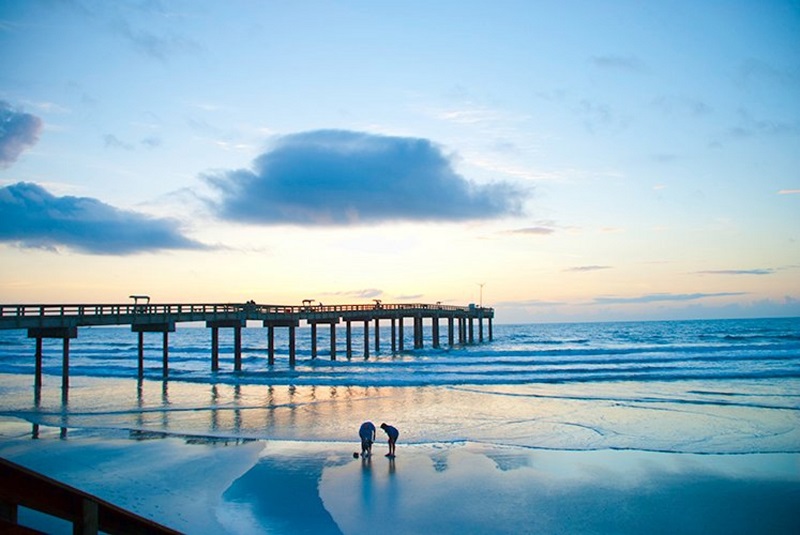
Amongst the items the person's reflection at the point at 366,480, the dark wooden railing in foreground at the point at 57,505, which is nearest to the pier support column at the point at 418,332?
the person's reflection at the point at 366,480

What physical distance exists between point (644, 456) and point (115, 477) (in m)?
12.4

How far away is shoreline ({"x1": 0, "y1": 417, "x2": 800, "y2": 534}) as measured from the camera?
32.9ft

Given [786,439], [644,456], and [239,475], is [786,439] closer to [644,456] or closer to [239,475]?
[644,456]

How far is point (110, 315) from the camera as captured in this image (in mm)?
28828

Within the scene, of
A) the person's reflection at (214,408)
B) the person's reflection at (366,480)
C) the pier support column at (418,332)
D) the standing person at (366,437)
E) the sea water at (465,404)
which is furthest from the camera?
the pier support column at (418,332)

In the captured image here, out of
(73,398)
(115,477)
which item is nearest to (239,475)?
(115,477)

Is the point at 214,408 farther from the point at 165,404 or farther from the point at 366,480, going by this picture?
the point at 366,480

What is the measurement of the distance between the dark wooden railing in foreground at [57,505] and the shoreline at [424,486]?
6803 mm

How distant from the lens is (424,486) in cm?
1185

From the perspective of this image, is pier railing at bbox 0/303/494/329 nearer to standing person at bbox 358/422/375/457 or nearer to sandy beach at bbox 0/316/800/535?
sandy beach at bbox 0/316/800/535

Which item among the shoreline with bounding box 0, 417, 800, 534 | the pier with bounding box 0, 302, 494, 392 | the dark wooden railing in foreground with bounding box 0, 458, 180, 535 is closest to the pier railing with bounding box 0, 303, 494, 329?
the pier with bounding box 0, 302, 494, 392

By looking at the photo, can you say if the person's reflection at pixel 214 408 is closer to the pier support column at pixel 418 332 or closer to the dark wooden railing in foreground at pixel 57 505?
the dark wooden railing in foreground at pixel 57 505

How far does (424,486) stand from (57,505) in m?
9.65

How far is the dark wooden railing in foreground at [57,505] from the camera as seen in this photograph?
283 cm
